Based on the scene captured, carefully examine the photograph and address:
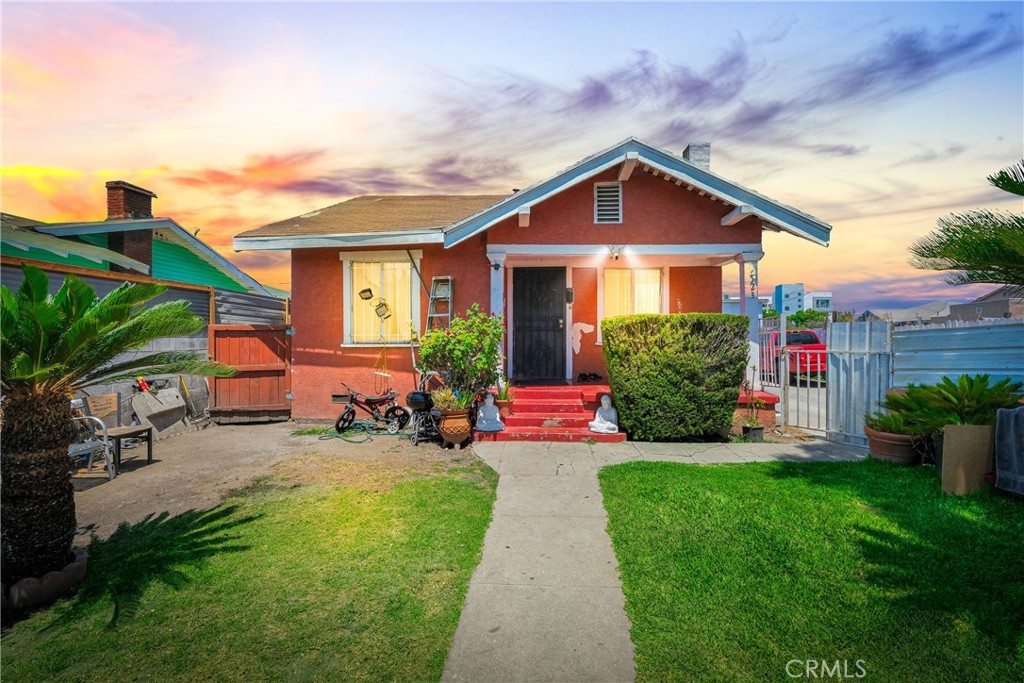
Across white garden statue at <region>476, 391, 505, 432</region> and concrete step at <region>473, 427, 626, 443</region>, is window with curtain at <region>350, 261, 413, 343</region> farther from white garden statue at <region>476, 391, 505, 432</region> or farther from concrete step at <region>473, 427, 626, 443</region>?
concrete step at <region>473, 427, 626, 443</region>

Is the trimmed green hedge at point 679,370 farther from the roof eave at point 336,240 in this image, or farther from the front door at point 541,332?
the roof eave at point 336,240

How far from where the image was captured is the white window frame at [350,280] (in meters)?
9.91

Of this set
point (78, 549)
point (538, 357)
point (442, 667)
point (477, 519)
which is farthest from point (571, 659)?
point (538, 357)

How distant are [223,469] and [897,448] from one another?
935 centimetres

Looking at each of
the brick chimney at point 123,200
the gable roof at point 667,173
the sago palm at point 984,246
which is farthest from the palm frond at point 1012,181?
the brick chimney at point 123,200

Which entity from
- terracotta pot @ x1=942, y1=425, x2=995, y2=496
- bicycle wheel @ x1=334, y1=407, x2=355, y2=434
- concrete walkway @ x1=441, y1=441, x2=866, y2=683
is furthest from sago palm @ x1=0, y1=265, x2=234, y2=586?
terracotta pot @ x1=942, y1=425, x2=995, y2=496

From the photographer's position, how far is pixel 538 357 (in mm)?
11148

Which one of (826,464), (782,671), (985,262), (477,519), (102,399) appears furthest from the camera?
(102,399)

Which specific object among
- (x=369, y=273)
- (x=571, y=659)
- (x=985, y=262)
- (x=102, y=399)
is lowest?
(x=571, y=659)

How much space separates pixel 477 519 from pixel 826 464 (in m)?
5.02

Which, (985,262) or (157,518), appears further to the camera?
(157,518)

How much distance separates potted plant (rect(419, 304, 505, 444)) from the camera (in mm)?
8445

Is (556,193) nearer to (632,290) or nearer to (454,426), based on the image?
(632,290)

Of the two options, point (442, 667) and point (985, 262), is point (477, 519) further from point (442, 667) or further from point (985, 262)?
point (985, 262)
